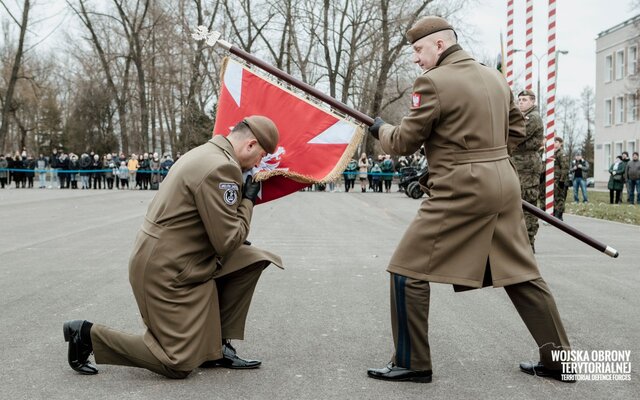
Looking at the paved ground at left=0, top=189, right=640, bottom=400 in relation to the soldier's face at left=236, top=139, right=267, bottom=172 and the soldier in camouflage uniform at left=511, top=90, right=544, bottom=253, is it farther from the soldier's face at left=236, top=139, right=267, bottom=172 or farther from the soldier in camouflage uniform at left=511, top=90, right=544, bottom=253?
the soldier's face at left=236, top=139, right=267, bottom=172


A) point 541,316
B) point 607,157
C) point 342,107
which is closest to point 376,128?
point 342,107

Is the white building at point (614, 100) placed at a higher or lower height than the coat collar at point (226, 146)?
higher

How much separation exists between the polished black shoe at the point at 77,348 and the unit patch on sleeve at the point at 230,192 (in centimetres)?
118

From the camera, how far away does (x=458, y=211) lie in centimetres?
411

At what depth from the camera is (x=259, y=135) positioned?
4.43m

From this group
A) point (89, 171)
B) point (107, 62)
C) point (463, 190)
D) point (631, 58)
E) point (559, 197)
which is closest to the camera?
point (463, 190)

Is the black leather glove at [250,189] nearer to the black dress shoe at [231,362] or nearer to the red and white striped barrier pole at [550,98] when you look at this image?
the black dress shoe at [231,362]

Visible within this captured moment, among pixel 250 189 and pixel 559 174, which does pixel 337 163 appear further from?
pixel 559 174

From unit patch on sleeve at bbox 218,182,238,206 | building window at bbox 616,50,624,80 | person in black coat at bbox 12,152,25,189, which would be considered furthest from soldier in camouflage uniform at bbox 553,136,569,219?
building window at bbox 616,50,624,80

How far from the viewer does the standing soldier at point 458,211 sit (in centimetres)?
410

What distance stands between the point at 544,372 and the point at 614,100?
5627 cm

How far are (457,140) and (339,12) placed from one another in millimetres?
42844

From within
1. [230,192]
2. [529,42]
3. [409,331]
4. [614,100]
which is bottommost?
[409,331]

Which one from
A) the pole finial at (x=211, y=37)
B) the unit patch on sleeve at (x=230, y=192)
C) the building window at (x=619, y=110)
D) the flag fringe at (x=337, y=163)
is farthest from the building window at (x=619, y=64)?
the unit patch on sleeve at (x=230, y=192)
